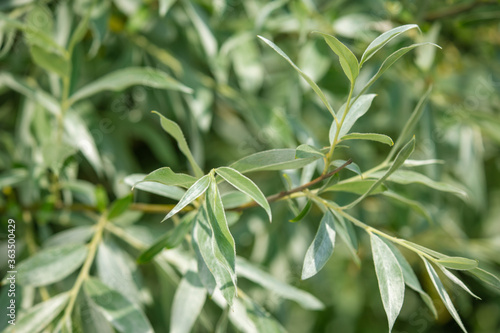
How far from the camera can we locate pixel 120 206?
23.5 inches

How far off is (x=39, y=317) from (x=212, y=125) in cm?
56

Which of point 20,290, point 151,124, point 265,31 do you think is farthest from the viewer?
point 151,124

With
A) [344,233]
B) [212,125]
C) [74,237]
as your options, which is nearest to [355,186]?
[344,233]

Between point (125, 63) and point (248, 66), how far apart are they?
0.65ft

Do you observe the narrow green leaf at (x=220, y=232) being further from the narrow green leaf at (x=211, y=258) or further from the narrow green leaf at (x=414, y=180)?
the narrow green leaf at (x=414, y=180)

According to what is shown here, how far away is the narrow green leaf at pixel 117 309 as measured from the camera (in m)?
0.54

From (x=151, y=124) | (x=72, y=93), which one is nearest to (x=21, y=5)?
(x=72, y=93)

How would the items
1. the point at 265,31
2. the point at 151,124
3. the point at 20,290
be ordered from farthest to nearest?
the point at 151,124
the point at 265,31
the point at 20,290

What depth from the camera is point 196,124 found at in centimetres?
82

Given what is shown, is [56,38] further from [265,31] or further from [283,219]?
[283,219]

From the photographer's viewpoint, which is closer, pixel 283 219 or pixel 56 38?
pixel 56 38

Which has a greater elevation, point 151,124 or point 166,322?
point 151,124

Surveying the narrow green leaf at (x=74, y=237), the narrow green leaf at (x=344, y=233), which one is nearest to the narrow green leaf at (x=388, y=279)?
the narrow green leaf at (x=344, y=233)

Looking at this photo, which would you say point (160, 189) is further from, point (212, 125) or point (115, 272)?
point (212, 125)
